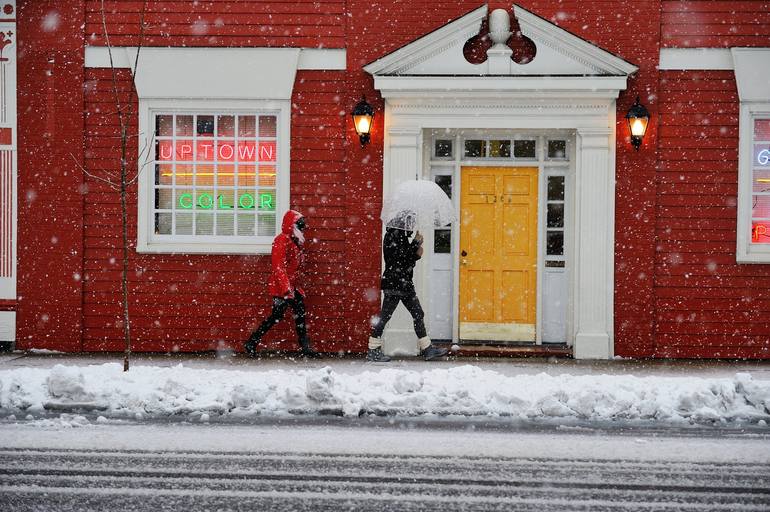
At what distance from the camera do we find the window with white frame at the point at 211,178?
12.0 m

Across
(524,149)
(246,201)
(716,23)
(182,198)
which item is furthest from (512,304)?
(182,198)

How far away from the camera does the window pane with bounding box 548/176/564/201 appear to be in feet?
39.6

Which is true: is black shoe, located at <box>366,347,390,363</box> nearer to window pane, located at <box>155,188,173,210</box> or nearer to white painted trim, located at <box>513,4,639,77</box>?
window pane, located at <box>155,188,173,210</box>

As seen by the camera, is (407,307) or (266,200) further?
(266,200)

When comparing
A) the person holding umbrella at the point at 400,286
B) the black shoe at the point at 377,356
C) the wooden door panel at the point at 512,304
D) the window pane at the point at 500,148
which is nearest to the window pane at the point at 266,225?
the person holding umbrella at the point at 400,286

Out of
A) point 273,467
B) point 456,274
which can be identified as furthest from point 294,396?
point 456,274

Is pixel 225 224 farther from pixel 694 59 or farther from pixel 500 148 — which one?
pixel 694 59

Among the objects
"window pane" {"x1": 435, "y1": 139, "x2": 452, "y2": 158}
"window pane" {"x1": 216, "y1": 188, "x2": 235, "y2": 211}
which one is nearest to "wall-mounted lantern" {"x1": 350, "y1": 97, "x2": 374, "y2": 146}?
"window pane" {"x1": 435, "y1": 139, "x2": 452, "y2": 158}

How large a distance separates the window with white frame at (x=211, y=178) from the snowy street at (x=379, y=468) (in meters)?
4.76

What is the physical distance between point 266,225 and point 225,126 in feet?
4.64

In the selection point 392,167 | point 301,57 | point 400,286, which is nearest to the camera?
point 400,286

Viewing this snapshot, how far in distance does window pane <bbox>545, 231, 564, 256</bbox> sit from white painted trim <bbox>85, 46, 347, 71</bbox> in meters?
3.50

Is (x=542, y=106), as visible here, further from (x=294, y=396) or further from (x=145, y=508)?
(x=145, y=508)

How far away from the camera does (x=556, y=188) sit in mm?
12078
